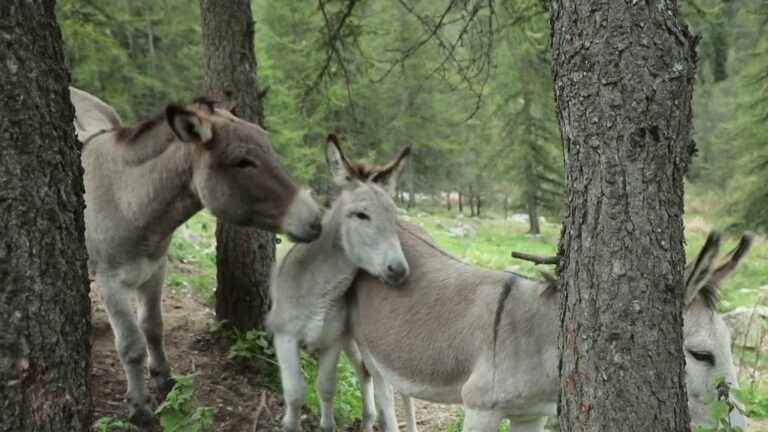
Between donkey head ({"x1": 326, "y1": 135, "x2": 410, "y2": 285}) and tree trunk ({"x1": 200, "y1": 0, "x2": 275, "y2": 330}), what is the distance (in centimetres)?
96

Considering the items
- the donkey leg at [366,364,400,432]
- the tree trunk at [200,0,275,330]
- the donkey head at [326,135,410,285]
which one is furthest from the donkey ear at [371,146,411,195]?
the donkey leg at [366,364,400,432]

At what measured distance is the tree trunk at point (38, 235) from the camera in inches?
80.5

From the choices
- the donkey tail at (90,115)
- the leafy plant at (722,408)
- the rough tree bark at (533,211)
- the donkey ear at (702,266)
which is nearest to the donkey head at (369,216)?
the donkey ear at (702,266)

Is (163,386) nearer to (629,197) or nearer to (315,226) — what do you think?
(315,226)

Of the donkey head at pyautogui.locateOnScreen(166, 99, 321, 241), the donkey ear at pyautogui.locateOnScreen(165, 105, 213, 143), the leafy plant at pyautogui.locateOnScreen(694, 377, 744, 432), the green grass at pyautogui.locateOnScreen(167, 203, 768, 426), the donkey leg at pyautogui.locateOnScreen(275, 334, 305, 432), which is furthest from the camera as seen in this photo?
the green grass at pyautogui.locateOnScreen(167, 203, 768, 426)

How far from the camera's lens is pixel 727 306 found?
10414 millimetres

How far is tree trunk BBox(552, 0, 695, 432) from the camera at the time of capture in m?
2.17

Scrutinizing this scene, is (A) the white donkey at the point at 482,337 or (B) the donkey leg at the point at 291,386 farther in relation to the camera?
(B) the donkey leg at the point at 291,386

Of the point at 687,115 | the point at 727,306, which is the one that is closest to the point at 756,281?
the point at 727,306

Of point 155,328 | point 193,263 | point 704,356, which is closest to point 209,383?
point 155,328

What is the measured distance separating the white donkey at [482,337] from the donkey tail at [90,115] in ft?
8.98

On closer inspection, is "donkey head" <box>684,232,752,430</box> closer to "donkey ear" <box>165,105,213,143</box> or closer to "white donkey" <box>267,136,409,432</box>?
"white donkey" <box>267,136,409,432</box>

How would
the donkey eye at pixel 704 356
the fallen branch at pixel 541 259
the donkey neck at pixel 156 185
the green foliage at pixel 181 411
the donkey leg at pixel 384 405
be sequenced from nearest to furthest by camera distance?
the fallen branch at pixel 541 259 < the donkey eye at pixel 704 356 < the green foliage at pixel 181 411 < the donkey neck at pixel 156 185 < the donkey leg at pixel 384 405

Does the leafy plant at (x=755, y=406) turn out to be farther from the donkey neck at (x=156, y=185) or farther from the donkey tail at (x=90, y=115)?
the donkey tail at (x=90, y=115)
